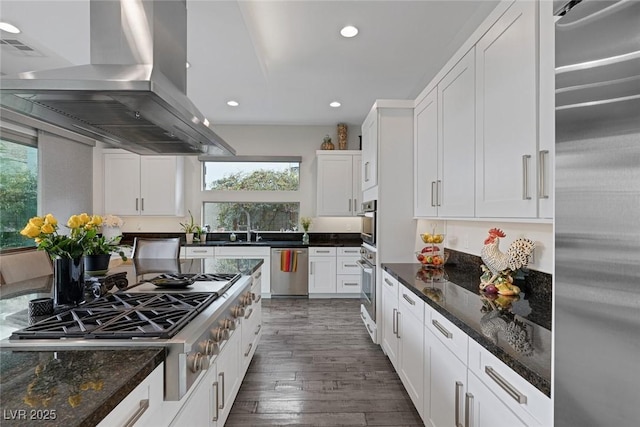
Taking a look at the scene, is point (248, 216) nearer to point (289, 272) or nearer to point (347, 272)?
point (289, 272)

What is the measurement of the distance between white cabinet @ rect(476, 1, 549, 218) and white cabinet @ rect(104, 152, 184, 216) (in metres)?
4.85

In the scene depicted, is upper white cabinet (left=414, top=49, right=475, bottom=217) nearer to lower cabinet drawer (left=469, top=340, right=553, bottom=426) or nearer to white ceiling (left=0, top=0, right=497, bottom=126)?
white ceiling (left=0, top=0, right=497, bottom=126)

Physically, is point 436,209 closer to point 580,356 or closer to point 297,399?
point 297,399

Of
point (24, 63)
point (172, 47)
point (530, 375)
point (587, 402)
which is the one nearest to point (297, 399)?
point (530, 375)

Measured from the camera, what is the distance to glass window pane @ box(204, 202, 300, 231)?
6.00 metres

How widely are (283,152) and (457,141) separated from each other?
13.7 feet

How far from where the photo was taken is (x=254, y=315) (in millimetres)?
2922

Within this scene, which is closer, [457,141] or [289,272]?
[457,141]

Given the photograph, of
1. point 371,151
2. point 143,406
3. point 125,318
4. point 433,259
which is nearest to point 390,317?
point 433,259

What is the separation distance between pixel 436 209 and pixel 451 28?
1.60 metres

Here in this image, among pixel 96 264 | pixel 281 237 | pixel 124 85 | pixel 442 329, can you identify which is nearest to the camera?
pixel 124 85

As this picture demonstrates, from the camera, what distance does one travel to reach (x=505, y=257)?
1.85 metres

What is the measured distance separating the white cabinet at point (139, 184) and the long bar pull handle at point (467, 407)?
16.9ft

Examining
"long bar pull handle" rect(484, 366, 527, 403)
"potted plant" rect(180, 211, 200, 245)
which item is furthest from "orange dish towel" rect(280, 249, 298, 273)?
"long bar pull handle" rect(484, 366, 527, 403)
